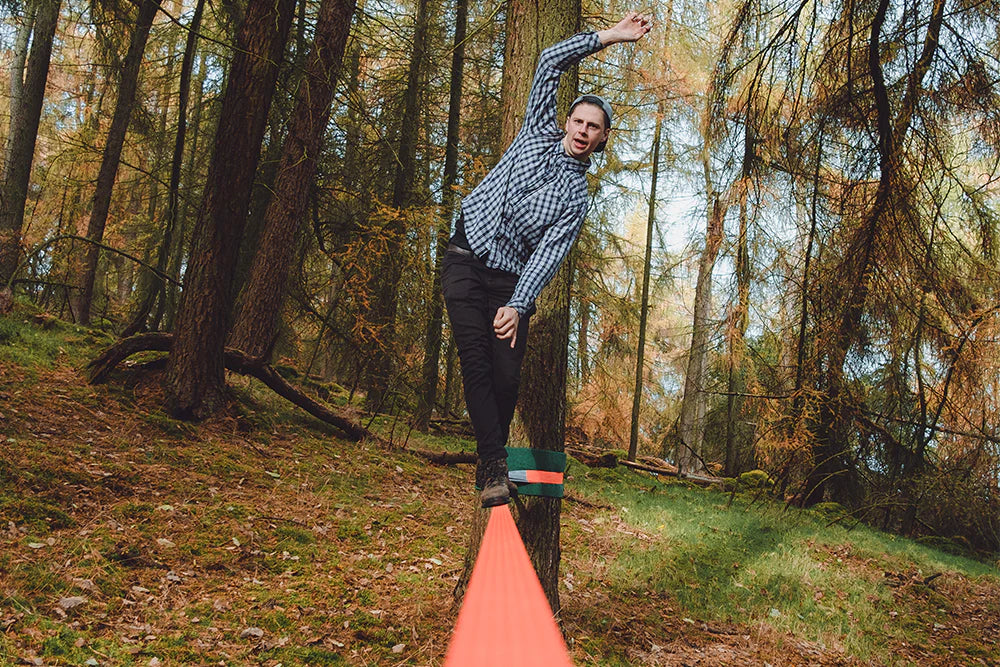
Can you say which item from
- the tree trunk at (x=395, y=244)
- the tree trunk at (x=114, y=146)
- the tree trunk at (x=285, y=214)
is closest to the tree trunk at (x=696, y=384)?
the tree trunk at (x=395, y=244)

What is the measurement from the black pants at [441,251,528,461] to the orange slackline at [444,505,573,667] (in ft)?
1.06

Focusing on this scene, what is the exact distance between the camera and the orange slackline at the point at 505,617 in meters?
1.84

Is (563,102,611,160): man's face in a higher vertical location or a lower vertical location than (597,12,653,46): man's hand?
lower

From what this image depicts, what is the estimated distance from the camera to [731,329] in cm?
944

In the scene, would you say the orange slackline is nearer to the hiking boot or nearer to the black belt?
the hiking boot

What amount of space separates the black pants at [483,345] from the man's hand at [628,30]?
2.94 ft

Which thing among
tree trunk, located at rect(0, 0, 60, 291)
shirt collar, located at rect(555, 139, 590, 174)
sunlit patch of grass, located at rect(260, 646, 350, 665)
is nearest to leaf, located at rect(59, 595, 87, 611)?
sunlit patch of grass, located at rect(260, 646, 350, 665)

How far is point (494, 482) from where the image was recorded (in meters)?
2.49

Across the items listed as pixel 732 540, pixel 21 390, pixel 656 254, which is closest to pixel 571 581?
pixel 732 540

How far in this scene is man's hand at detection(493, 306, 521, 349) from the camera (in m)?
2.32

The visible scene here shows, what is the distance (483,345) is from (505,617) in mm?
912

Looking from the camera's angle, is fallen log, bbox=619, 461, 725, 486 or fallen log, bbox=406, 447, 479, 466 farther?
fallen log, bbox=619, 461, 725, 486

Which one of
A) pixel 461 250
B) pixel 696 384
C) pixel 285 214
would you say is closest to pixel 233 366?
pixel 285 214

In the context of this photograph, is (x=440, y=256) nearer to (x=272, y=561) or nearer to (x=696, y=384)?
(x=696, y=384)
